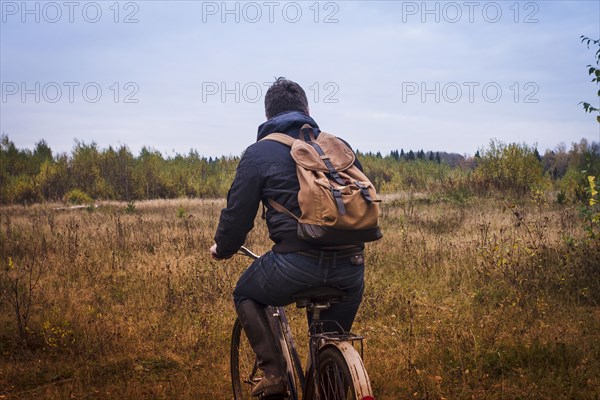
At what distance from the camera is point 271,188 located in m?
3.27

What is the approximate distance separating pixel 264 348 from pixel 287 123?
1323 mm

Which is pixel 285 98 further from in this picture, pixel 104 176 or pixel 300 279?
pixel 104 176

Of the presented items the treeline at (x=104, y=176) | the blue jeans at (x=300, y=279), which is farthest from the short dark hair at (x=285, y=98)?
the treeline at (x=104, y=176)

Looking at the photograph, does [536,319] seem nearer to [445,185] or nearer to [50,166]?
[445,185]

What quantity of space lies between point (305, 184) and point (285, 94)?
0.71m

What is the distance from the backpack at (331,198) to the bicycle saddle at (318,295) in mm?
283

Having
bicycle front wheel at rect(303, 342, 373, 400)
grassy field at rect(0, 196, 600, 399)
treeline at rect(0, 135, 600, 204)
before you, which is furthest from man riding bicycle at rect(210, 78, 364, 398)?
treeline at rect(0, 135, 600, 204)

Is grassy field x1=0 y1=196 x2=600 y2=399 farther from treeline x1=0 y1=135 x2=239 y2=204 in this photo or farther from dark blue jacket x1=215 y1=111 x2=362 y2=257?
treeline x1=0 y1=135 x2=239 y2=204

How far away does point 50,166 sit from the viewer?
50.9 metres

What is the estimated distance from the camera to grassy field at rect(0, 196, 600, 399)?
570 centimetres

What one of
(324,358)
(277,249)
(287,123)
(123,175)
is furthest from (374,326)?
(123,175)

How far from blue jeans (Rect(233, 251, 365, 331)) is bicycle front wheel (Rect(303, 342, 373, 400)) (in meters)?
0.31

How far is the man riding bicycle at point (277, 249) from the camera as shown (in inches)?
125

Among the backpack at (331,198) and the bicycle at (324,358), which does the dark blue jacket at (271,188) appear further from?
the bicycle at (324,358)
